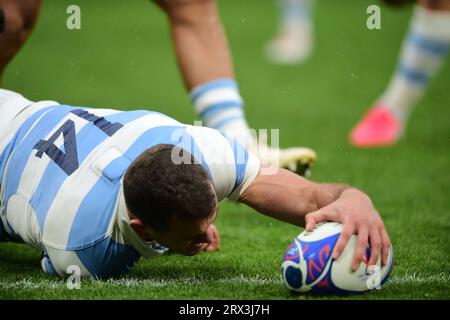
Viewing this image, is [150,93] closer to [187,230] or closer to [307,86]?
[307,86]

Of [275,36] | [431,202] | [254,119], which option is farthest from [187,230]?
[275,36]

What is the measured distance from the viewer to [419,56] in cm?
561

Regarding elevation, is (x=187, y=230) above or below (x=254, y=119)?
above

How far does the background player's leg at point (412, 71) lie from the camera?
17.9ft

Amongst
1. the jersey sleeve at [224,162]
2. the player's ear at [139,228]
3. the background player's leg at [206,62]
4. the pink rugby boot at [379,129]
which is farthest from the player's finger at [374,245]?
the pink rugby boot at [379,129]

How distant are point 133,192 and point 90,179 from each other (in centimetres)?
28

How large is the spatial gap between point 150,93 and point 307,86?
1.48 meters

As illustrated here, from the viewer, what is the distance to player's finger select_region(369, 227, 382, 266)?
2.65 m

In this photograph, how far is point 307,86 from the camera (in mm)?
8000

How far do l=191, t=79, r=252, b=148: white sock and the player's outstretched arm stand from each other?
113 cm

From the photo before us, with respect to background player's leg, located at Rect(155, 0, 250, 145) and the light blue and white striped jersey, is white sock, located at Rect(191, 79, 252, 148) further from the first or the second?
the light blue and white striped jersey

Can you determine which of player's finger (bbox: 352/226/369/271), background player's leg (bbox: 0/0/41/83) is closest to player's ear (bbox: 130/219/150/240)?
player's finger (bbox: 352/226/369/271)

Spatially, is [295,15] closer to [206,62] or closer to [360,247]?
[206,62]

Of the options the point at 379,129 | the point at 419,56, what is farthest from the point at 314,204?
the point at 379,129
